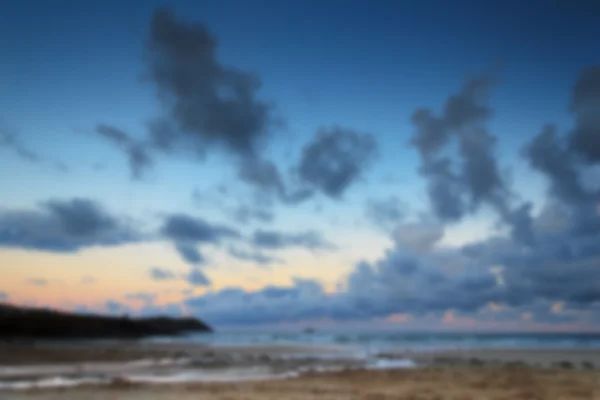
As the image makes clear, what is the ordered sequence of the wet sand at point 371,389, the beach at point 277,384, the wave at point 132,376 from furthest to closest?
the wave at point 132,376 < the beach at point 277,384 < the wet sand at point 371,389

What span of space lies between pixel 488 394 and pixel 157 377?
50.2 feet

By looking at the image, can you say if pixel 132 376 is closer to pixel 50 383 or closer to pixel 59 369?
pixel 50 383

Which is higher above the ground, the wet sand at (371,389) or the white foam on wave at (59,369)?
the white foam on wave at (59,369)

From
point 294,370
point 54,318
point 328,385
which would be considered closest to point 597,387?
point 328,385

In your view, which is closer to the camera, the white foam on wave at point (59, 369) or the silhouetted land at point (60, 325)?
the white foam on wave at point (59, 369)

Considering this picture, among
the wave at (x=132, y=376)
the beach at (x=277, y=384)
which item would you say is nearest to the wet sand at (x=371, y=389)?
the beach at (x=277, y=384)

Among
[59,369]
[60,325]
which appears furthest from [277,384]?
[60,325]

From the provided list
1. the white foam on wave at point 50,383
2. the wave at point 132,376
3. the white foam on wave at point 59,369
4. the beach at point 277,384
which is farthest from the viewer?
the white foam on wave at point 59,369

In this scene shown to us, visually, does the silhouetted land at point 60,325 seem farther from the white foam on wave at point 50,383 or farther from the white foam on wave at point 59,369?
the white foam on wave at point 50,383

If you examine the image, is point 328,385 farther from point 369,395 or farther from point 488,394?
point 488,394

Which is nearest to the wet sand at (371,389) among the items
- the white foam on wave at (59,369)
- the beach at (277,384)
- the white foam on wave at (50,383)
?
the beach at (277,384)

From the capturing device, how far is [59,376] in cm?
2589

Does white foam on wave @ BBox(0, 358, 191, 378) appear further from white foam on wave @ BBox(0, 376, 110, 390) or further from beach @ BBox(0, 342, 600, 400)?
white foam on wave @ BBox(0, 376, 110, 390)

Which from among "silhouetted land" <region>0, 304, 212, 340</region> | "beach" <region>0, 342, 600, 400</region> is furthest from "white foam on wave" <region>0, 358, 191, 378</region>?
"silhouetted land" <region>0, 304, 212, 340</region>
